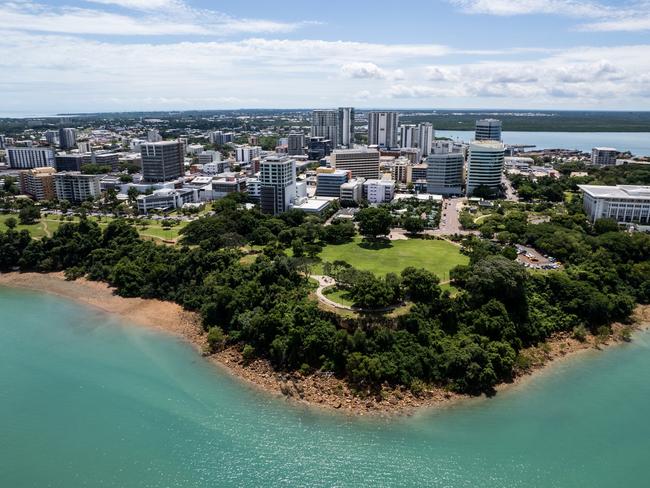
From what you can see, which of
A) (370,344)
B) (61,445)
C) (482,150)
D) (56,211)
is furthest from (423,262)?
(56,211)

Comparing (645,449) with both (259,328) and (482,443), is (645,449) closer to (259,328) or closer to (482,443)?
(482,443)

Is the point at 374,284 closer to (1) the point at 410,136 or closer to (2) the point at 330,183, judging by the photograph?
(2) the point at 330,183

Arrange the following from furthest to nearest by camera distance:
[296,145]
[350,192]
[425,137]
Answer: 1. [425,137]
2. [296,145]
3. [350,192]

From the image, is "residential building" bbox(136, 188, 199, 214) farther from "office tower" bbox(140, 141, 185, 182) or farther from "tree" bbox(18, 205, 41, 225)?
"office tower" bbox(140, 141, 185, 182)

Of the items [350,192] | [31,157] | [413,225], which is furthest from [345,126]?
[413,225]

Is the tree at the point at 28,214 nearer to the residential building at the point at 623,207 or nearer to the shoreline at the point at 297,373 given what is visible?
the shoreline at the point at 297,373

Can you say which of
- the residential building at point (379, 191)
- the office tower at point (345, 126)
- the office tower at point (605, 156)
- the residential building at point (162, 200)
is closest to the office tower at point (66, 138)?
the office tower at point (345, 126)

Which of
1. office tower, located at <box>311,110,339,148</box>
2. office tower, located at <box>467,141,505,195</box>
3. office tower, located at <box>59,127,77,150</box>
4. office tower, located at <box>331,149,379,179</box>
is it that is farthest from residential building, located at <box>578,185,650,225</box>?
office tower, located at <box>59,127,77,150</box>
